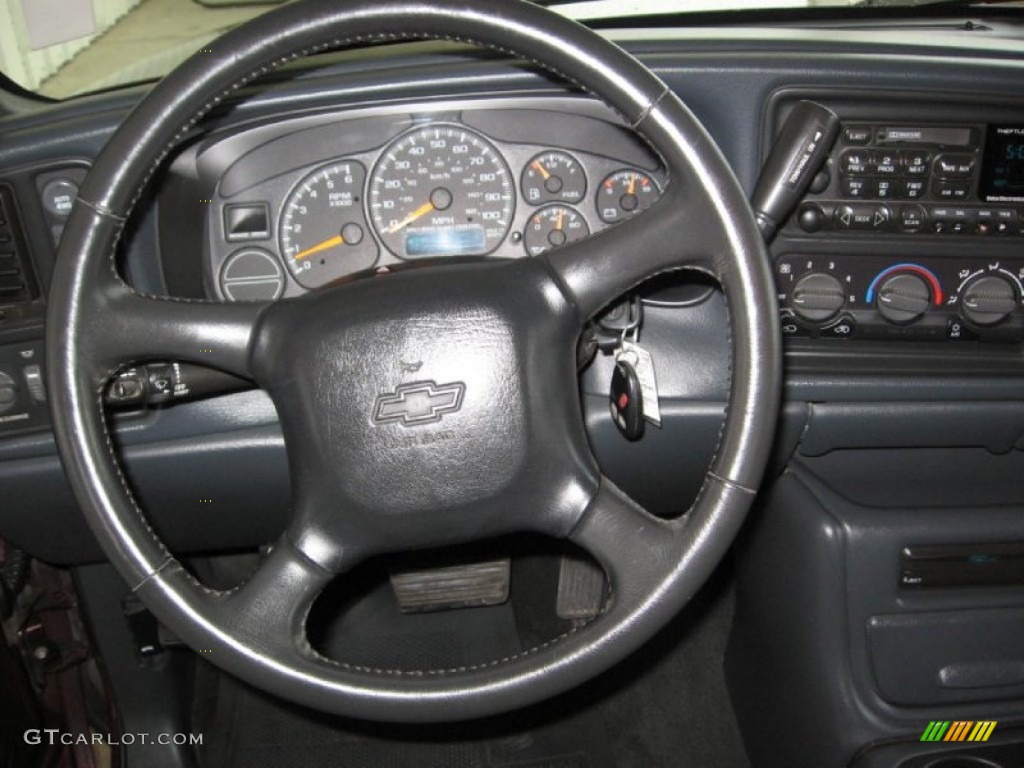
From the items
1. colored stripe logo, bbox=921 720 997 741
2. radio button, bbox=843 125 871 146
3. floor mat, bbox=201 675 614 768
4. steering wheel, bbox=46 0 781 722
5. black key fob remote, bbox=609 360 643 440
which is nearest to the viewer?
steering wheel, bbox=46 0 781 722

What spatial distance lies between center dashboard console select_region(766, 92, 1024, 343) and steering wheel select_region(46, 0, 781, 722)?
1.53ft

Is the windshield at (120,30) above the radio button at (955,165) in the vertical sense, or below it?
above

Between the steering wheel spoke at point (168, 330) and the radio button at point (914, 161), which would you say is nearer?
the steering wheel spoke at point (168, 330)

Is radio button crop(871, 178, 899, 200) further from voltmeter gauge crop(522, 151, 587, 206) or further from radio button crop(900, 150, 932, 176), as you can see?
voltmeter gauge crop(522, 151, 587, 206)

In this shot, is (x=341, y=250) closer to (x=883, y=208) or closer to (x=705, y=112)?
(x=705, y=112)

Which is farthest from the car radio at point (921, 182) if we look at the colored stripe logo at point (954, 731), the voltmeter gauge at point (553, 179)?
the colored stripe logo at point (954, 731)

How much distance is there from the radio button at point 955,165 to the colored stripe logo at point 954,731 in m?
0.89

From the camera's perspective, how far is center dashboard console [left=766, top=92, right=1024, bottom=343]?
4.68 ft

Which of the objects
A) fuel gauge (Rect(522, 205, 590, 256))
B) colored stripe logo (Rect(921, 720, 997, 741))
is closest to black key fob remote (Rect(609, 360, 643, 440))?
fuel gauge (Rect(522, 205, 590, 256))

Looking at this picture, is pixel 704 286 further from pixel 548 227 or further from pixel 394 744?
pixel 394 744

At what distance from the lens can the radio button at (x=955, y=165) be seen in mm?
1436

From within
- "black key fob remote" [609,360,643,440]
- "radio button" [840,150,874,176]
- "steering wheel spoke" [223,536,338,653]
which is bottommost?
"steering wheel spoke" [223,536,338,653]

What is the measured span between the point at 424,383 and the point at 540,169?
19.9 inches

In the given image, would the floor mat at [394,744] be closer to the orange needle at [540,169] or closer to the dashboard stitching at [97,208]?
the orange needle at [540,169]
